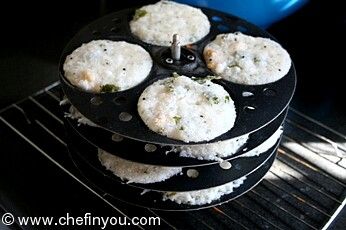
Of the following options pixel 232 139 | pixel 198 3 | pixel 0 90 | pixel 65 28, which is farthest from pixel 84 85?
pixel 65 28

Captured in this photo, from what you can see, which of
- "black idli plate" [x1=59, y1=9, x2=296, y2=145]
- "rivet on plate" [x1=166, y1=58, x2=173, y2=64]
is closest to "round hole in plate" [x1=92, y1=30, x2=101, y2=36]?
"black idli plate" [x1=59, y1=9, x2=296, y2=145]

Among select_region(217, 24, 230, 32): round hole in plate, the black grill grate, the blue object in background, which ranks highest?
select_region(217, 24, 230, 32): round hole in plate

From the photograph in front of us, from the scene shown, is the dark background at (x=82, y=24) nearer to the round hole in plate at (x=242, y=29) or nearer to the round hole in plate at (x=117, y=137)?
the round hole in plate at (x=242, y=29)

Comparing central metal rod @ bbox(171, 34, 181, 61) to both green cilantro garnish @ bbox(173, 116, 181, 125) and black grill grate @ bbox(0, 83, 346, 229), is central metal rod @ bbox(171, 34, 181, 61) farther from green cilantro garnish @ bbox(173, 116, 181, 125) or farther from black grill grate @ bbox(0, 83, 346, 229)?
black grill grate @ bbox(0, 83, 346, 229)

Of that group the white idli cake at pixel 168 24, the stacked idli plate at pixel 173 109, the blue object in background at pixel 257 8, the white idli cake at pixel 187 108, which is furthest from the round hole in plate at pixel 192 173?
the blue object in background at pixel 257 8

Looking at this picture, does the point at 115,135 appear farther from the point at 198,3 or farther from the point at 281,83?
the point at 198,3

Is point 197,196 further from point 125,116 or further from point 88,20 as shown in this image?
point 88,20
